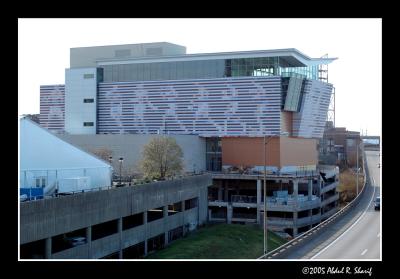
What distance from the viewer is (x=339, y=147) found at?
96938mm

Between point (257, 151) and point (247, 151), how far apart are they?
46.1 inches

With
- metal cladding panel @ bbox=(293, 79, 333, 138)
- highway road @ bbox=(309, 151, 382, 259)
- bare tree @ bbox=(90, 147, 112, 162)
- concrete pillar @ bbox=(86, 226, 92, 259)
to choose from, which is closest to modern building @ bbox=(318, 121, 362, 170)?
metal cladding panel @ bbox=(293, 79, 333, 138)

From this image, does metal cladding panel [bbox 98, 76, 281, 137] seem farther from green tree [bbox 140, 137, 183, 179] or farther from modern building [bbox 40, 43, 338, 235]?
green tree [bbox 140, 137, 183, 179]

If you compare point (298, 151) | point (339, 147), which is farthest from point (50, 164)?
point (339, 147)

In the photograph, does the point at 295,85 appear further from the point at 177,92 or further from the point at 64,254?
the point at 64,254

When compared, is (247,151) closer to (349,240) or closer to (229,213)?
(229,213)

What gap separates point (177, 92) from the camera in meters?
63.8

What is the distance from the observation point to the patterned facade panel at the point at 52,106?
71.5 m

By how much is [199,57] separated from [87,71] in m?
15.1

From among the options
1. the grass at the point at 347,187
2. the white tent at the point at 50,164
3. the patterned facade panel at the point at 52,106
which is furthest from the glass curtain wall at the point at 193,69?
the white tent at the point at 50,164

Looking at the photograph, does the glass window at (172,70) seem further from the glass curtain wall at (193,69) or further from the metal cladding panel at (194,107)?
the metal cladding panel at (194,107)

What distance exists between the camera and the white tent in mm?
27906

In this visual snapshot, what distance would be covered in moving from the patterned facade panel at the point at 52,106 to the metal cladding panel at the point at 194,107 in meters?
7.26
